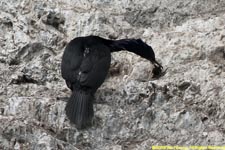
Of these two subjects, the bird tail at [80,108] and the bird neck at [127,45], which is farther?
the bird neck at [127,45]

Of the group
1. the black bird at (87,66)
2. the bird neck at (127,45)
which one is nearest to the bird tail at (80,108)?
the black bird at (87,66)

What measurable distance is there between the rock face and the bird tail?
0.08 metres

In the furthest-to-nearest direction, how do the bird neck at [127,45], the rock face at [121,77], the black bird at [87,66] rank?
the bird neck at [127,45], the black bird at [87,66], the rock face at [121,77]

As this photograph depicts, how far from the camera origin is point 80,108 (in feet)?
22.0

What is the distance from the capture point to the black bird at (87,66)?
6684 mm

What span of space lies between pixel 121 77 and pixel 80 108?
1076 millimetres

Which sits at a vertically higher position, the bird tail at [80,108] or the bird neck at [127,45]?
the bird neck at [127,45]

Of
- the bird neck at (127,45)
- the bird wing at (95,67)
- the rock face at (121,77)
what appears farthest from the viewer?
the bird neck at (127,45)

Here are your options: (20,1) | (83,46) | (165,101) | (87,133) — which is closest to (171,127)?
(165,101)

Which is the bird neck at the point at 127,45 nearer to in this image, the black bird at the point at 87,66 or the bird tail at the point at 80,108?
the black bird at the point at 87,66

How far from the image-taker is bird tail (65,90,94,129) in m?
6.56

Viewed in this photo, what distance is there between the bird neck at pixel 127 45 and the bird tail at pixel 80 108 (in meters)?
1.07

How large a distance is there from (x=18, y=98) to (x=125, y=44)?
1.60m

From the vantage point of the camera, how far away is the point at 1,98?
278 inches
